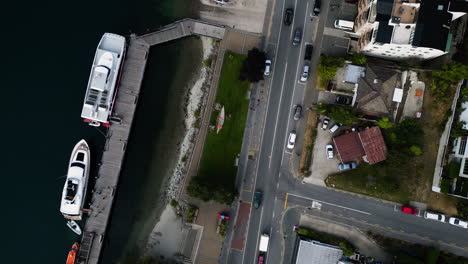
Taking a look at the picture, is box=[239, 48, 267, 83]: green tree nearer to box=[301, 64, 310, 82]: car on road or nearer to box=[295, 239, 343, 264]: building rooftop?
box=[301, 64, 310, 82]: car on road

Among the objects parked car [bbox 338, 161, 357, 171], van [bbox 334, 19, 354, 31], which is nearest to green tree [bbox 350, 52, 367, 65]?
van [bbox 334, 19, 354, 31]

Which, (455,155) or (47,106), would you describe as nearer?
(455,155)

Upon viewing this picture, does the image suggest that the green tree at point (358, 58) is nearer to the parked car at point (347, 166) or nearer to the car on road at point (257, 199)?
the parked car at point (347, 166)

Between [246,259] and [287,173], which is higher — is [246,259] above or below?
below

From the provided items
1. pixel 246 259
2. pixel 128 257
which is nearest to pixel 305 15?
pixel 246 259

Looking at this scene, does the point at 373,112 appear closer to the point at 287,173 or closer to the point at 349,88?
the point at 349,88

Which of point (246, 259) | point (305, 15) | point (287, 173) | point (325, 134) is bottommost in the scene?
point (246, 259)
